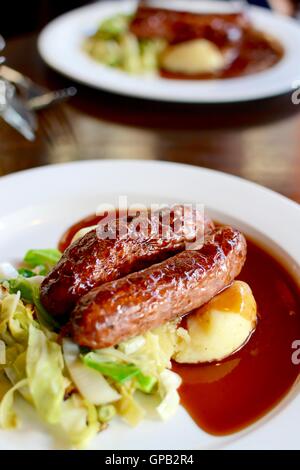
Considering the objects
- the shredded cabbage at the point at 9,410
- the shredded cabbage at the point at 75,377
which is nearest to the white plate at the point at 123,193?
the shredded cabbage at the point at 75,377

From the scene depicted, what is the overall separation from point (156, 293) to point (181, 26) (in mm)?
3073

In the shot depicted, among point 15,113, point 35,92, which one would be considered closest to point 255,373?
point 15,113

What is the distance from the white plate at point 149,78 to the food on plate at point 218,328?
1.85 m

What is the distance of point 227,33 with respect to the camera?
4.68 metres

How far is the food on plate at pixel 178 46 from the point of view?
4445 millimetres

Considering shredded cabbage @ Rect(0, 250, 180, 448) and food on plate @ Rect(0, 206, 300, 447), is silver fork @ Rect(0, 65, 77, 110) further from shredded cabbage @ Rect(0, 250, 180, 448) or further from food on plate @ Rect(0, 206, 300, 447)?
shredded cabbage @ Rect(0, 250, 180, 448)

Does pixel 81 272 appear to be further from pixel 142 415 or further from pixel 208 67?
pixel 208 67

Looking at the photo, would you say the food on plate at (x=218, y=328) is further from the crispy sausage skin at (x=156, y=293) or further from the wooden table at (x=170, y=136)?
the wooden table at (x=170, y=136)

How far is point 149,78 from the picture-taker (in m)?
4.24

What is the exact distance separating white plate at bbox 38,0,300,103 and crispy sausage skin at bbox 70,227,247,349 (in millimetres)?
1715

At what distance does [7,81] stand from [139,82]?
841 mm

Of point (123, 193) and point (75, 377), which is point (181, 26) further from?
point (75, 377)

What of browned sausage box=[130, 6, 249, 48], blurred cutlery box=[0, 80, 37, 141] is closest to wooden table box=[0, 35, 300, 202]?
blurred cutlery box=[0, 80, 37, 141]

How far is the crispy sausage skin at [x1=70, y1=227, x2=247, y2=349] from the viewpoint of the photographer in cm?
198
